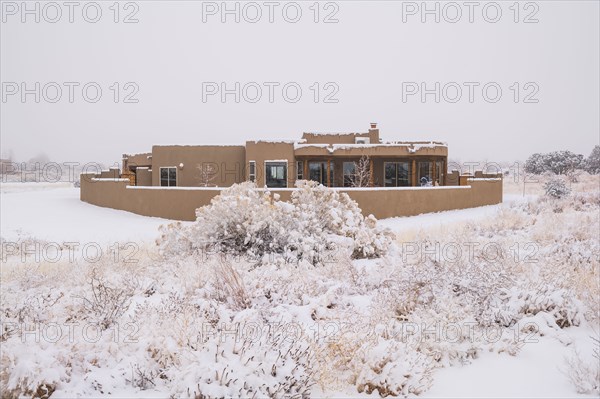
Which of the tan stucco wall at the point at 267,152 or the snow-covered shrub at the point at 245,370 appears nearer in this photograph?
the snow-covered shrub at the point at 245,370

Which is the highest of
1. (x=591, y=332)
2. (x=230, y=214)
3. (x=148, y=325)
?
(x=230, y=214)

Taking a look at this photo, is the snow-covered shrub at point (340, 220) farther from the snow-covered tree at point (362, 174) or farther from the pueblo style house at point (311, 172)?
the snow-covered tree at point (362, 174)

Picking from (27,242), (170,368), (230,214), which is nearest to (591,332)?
(170,368)

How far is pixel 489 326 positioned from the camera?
19.7ft

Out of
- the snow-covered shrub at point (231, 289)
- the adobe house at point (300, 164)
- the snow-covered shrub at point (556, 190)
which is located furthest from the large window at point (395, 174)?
the snow-covered shrub at point (231, 289)

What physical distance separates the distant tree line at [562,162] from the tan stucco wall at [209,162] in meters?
41.8

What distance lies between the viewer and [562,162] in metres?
55.8

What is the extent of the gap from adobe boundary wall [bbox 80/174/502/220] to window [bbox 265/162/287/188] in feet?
25.7

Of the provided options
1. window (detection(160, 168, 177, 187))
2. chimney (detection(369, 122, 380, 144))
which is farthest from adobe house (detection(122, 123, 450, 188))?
chimney (detection(369, 122, 380, 144))

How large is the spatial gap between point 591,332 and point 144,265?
23.8ft

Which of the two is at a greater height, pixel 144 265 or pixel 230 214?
pixel 230 214

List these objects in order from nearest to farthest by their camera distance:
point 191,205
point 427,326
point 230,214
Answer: point 427,326 < point 230,214 < point 191,205

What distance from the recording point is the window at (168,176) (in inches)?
1118

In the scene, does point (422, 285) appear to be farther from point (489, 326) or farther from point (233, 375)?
point (233, 375)
